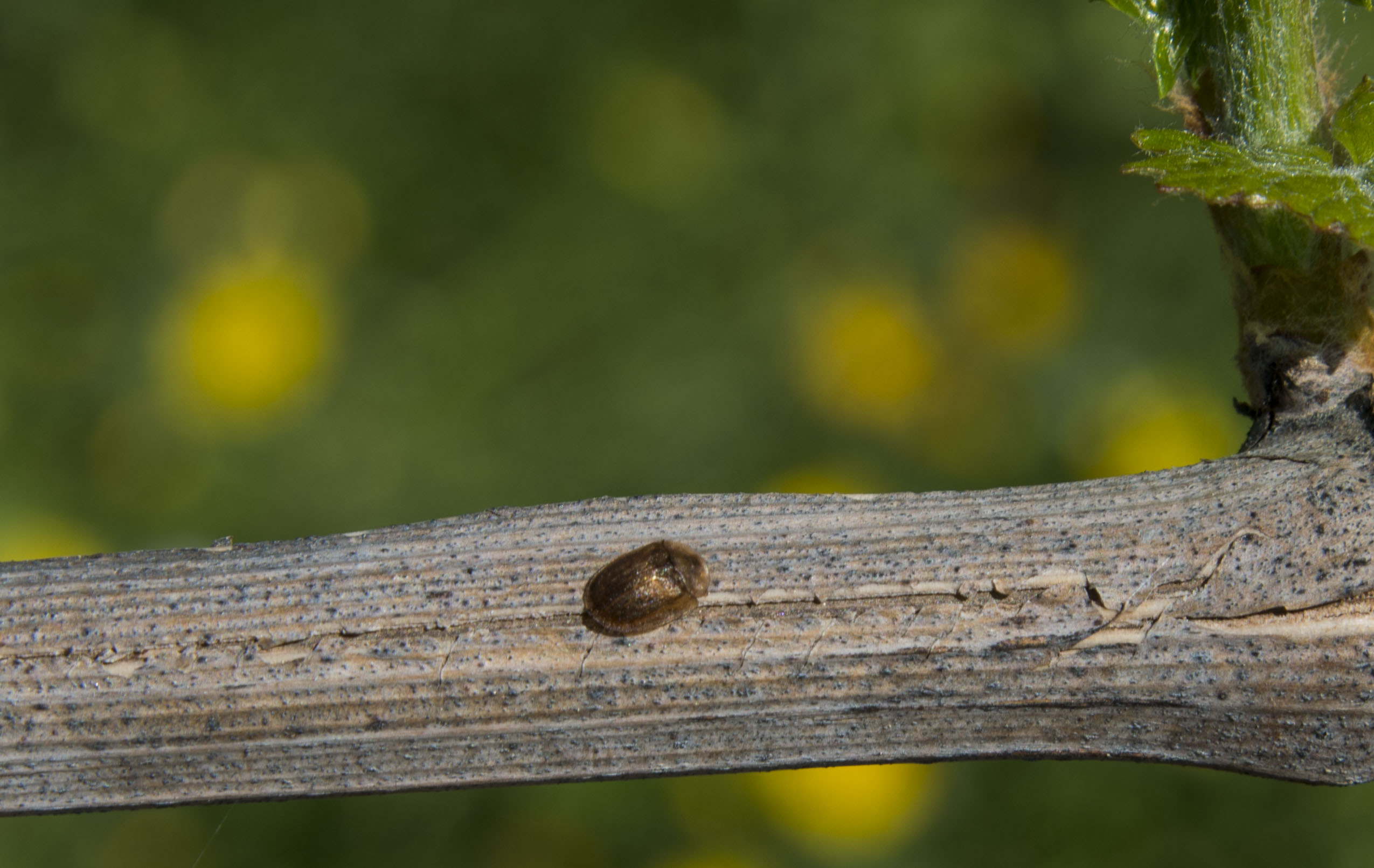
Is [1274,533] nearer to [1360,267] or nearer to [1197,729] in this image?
[1197,729]

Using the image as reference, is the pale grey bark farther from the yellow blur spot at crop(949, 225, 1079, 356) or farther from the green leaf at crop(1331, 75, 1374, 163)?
the yellow blur spot at crop(949, 225, 1079, 356)

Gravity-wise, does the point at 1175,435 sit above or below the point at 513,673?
above

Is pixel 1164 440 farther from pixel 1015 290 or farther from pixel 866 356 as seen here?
pixel 866 356

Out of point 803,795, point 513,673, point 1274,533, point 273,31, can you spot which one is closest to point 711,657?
point 513,673

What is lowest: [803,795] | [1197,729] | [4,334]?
[1197,729]

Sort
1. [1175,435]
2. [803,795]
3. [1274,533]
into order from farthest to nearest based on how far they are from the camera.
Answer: [1175,435] → [803,795] → [1274,533]

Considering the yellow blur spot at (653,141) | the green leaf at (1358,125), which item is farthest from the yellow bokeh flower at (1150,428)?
the green leaf at (1358,125)

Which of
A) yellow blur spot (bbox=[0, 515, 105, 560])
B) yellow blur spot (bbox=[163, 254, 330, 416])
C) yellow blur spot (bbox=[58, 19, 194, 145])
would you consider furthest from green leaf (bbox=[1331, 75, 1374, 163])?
yellow blur spot (bbox=[58, 19, 194, 145])

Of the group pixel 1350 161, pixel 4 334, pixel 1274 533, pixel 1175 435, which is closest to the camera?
pixel 1274 533
